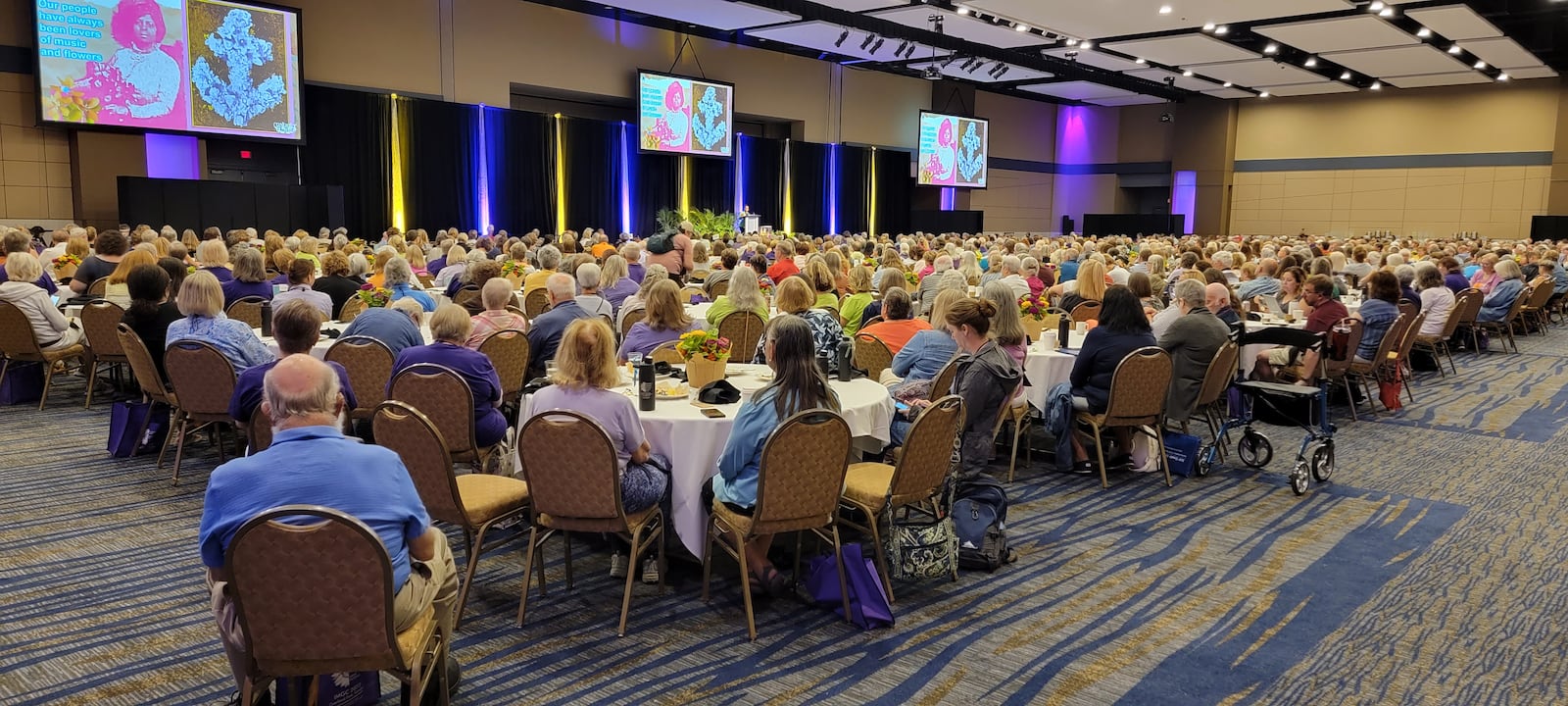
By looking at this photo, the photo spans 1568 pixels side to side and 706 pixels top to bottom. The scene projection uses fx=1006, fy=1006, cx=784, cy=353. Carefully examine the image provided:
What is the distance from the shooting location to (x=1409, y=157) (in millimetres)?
27188

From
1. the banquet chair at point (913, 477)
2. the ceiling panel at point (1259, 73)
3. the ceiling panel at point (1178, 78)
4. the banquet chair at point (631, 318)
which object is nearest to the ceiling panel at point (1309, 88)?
the ceiling panel at point (1259, 73)

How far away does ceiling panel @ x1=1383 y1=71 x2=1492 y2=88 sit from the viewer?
24.2 meters

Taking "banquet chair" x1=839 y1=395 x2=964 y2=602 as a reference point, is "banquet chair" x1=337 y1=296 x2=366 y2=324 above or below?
above

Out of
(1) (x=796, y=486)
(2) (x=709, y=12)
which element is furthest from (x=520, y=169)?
(1) (x=796, y=486)

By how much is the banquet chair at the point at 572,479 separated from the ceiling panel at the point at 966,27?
1507 centimetres

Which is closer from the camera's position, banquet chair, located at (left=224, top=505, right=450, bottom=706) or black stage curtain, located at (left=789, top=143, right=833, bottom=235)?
banquet chair, located at (left=224, top=505, right=450, bottom=706)

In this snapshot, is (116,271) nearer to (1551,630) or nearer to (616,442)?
(616,442)

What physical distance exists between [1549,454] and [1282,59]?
56.4ft

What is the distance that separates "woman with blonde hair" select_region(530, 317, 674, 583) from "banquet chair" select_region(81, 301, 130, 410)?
481 centimetres

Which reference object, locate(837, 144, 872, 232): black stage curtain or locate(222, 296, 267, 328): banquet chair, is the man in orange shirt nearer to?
locate(222, 296, 267, 328): banquet chair

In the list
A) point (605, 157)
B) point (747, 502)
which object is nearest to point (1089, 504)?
point (747, 502)

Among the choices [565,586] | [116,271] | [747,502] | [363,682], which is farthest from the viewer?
[116,271]

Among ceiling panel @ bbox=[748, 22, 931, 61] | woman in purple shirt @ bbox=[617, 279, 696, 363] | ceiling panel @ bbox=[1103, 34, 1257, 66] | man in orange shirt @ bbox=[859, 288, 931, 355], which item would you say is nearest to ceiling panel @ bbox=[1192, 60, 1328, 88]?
ceiling panel @ bbox=[1103, 34, 1257, 66]

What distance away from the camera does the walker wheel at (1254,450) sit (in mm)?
6578
